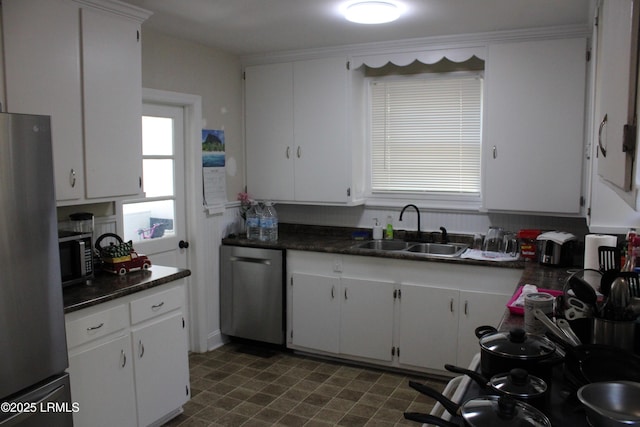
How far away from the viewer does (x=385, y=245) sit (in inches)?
169

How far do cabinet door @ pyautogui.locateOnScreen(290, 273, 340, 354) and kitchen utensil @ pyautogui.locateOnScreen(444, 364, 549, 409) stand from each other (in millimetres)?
2645

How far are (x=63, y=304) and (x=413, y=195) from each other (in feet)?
9.31

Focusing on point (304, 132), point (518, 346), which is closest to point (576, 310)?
point (518, 346)

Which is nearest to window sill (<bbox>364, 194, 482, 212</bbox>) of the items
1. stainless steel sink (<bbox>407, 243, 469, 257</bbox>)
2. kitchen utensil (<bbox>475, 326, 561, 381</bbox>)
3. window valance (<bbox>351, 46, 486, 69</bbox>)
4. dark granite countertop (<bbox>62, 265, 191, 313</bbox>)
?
stainless steel sink (<bbox>407, 243, 469, 257</bbox>)

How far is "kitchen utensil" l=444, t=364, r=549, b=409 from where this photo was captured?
133 centimetres

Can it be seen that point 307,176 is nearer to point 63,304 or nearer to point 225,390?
point 225,390

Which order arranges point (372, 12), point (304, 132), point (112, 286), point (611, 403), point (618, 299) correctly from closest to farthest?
point (611, 403) < point (618, 299) < point (112, 286) < point (372, 12) < point (304, 132)

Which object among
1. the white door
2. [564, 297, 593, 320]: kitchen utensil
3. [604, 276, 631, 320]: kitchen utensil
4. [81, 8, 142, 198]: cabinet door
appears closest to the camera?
[604, 276, 631, 320]: kitchen utensil

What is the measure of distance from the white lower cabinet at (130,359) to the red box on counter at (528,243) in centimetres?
225

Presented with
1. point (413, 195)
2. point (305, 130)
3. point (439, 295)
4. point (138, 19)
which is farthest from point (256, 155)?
point (439, 295)

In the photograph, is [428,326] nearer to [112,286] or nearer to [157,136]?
[112,286]

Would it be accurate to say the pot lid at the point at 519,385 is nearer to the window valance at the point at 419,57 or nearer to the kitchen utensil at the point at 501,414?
the kitchen utensil at the point at 501,414

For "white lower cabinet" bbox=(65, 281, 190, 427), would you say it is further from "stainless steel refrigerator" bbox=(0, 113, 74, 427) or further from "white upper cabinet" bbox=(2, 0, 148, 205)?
"white upper cabinet" bbox=(2, 0, 148, 205)

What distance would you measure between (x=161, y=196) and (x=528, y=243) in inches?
104
